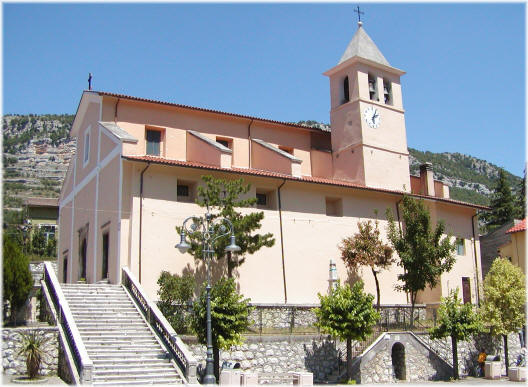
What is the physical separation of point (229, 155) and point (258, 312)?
302 inches

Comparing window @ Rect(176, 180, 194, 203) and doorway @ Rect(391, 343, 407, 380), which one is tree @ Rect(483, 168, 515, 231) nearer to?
doorway @ Rect(391, 343, 407, 380)

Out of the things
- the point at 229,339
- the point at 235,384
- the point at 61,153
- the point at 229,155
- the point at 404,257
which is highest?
the point at 61,153

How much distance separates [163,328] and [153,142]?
39.8 ft

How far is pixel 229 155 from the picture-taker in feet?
89.6

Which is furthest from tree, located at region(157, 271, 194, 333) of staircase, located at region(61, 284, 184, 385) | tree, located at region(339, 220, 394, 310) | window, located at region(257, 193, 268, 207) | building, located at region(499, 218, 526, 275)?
building, located at region(499, 218, 526, 275)

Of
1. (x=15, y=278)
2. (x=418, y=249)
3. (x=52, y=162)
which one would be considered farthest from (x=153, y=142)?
(x=52, y=162)

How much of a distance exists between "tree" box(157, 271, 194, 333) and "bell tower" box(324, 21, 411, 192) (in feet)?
46.6

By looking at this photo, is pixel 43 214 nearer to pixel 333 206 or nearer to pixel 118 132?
pixel 118 132

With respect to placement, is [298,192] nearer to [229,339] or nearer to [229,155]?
[229,155]

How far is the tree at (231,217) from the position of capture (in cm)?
2333

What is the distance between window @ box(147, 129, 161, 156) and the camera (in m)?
28.8

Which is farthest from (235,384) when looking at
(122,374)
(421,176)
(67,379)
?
(421,176)

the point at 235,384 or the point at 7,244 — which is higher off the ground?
the point at 7,244

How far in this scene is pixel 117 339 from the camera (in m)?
18.7
